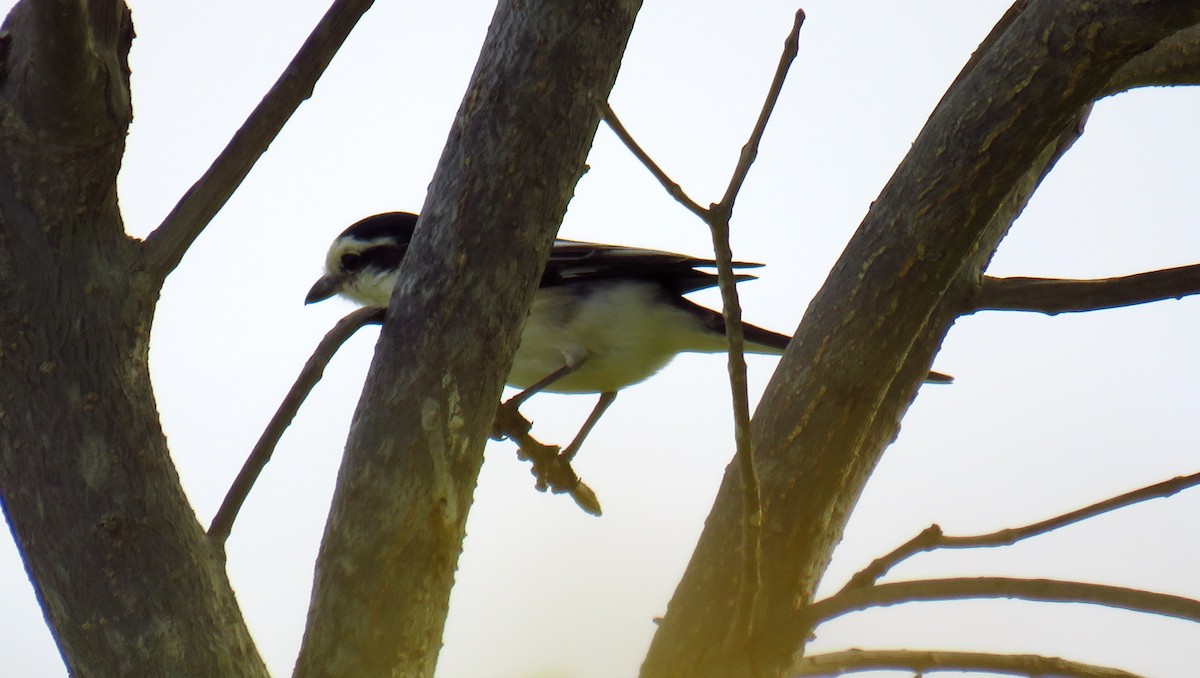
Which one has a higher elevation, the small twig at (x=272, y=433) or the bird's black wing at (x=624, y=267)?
the bird's black wing at (x=624, y=267)

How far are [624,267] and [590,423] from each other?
0.79 meters

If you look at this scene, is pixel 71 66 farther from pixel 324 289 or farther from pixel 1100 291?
pixel 324 289

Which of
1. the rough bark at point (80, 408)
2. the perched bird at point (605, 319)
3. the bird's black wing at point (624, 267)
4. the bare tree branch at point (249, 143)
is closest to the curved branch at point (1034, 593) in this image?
the rough bark at point (80, 408)

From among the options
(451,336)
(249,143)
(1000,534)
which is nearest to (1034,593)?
(1000,534)

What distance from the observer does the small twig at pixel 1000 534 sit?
2844 mm

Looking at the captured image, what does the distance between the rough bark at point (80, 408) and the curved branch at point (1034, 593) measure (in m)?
1.52

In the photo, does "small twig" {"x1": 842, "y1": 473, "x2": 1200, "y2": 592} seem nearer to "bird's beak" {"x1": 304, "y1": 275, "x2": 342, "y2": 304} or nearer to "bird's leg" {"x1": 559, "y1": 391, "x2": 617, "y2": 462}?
"bird's leg" {"x1": 559, "y1": 391, "x2": 617, "y2": 462}

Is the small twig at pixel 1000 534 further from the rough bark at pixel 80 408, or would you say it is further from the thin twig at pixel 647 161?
the rough bark at pixel 80 408

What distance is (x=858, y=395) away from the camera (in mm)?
3299

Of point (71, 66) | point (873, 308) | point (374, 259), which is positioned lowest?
point (71, 66)

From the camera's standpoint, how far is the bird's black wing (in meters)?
5.98

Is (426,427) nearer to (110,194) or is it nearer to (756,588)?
(110,194)

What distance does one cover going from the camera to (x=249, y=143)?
7.52ft

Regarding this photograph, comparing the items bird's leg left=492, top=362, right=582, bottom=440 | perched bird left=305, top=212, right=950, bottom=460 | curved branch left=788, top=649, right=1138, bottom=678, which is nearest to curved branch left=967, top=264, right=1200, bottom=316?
curved branch left=788, top=649, right=1138, bottom=678
